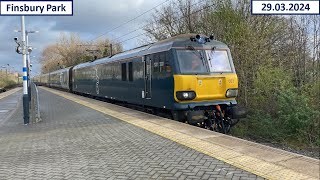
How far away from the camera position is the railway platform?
5.58 metres

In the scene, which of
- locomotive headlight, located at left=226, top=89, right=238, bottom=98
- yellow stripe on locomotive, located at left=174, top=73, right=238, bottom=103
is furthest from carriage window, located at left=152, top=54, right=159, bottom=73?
locomotive headlight, located at left=226, top=89, right=238, bottom=98

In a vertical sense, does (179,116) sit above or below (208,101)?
Result: below

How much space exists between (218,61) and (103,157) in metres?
6.25

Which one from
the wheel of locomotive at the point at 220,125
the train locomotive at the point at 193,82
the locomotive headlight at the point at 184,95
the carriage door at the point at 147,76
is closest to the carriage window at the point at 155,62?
the train locomotive at the point at 193,82

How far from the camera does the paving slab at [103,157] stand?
566 centimetres

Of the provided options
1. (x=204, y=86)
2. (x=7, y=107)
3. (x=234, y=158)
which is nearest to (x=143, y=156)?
(x=234, y=158)

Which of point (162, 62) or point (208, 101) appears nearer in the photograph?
point (208, 101)

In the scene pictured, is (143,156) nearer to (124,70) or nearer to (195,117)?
(195,117)

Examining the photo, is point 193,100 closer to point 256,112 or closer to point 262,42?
point 256,112

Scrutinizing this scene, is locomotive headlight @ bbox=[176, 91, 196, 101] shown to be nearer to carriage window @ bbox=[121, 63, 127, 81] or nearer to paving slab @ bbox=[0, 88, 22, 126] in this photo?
carriage window @ bbox=[121, 63, 127, 81]

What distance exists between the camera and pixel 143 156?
6758 millimetres

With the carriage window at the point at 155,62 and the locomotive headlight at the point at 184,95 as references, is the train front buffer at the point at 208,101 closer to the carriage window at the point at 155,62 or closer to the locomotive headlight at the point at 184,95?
the locomotive headlight at the point at 184,95

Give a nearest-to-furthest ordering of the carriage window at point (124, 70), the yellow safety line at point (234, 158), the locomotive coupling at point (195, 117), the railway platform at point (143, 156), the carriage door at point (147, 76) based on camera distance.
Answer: the yellow safety line at point (234, 158) → the railway platform at point (143, 156) → the locomotive coupling at point (195, 117) → the carriage door at point (147, 76) → the carriage window at point (124, 70)

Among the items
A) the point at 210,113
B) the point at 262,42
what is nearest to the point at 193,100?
the point at 210,113
